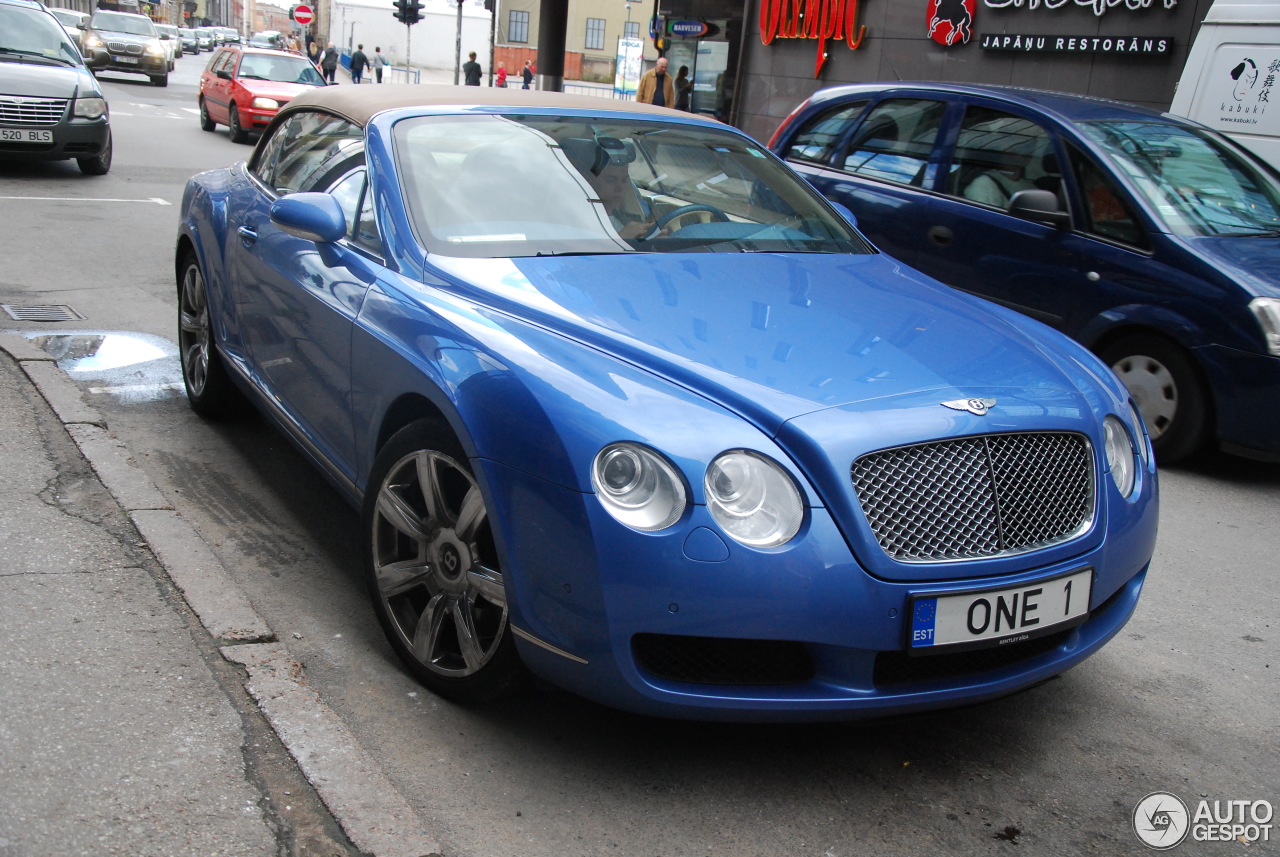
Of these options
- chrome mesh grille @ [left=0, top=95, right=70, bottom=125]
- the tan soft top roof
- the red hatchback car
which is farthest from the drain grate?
the red hatchback car

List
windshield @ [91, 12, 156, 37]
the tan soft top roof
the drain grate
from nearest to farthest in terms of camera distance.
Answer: the tan soft top roof
the drain grate
windshield @ [91, 12, 156, 37]

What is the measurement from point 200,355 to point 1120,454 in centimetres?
378

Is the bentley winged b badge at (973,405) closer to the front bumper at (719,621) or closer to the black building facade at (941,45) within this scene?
the front bumper at (719,621)

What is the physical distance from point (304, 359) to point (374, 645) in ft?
3.33

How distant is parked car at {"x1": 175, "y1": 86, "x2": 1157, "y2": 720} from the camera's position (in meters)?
2.46

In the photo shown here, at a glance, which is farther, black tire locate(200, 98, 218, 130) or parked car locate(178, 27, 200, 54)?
parked car locate(178, 27, 200, 54)

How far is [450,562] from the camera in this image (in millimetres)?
2916

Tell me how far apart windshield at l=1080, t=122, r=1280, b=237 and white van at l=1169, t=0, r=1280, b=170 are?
351cm

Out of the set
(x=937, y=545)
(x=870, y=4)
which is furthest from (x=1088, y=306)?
(x=870, y=4)

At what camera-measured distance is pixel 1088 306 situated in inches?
231

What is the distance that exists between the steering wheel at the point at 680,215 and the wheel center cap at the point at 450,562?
1.21m

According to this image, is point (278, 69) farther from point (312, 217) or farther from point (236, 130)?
point (312, 217)

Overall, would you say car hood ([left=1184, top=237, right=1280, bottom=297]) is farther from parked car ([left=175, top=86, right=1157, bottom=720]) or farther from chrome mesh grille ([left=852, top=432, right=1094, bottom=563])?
chrome mesh grille ([left=852, top=432, right=1094, bottom=563])

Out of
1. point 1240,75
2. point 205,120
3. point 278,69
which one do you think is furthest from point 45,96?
point 1240,75
